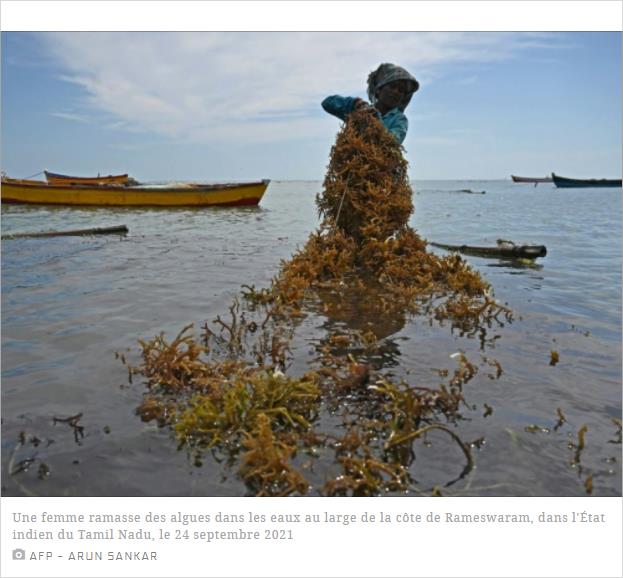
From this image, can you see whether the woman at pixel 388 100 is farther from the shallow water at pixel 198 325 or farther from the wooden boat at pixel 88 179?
the wooden boat at pixel 88 179

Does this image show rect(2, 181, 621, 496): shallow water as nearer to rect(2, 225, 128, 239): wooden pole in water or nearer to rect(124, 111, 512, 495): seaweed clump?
rect(124, 111, 512, 495): seaweed clump

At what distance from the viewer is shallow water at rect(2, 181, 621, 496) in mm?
3049

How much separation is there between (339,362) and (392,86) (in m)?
5.72

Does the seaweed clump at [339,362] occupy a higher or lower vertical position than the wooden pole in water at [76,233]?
lower

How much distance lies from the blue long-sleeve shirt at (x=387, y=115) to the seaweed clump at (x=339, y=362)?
22cm

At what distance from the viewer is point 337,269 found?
327 inches

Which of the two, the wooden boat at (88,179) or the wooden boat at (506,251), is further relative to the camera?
the wooden boat at (88,179)

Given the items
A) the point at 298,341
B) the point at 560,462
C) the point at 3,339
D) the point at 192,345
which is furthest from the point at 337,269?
the point at 560,462

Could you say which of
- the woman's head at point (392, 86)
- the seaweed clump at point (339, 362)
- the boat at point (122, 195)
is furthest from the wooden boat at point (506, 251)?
the boat at point (122, 195)

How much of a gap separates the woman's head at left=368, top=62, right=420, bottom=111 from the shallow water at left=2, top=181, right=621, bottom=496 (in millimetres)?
Answer: 3665

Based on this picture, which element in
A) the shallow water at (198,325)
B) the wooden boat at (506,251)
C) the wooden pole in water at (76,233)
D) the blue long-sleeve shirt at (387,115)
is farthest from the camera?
the wooden pole in water at (76,233)

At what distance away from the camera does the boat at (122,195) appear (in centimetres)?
2703

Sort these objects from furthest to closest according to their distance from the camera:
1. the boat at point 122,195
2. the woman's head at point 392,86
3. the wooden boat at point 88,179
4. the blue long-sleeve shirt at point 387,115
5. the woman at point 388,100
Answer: the wooden boat at point 88,179 → the boat at point 122,195 → the blue long-sleeve shirt at point 387,115 → the woman at point 388,100 → the woman's head at point 392,86

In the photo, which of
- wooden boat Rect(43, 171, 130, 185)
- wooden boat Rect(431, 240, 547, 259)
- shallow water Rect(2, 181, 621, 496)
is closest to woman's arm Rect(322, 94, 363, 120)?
shallow water Rect(2, 181, 621, 496)
